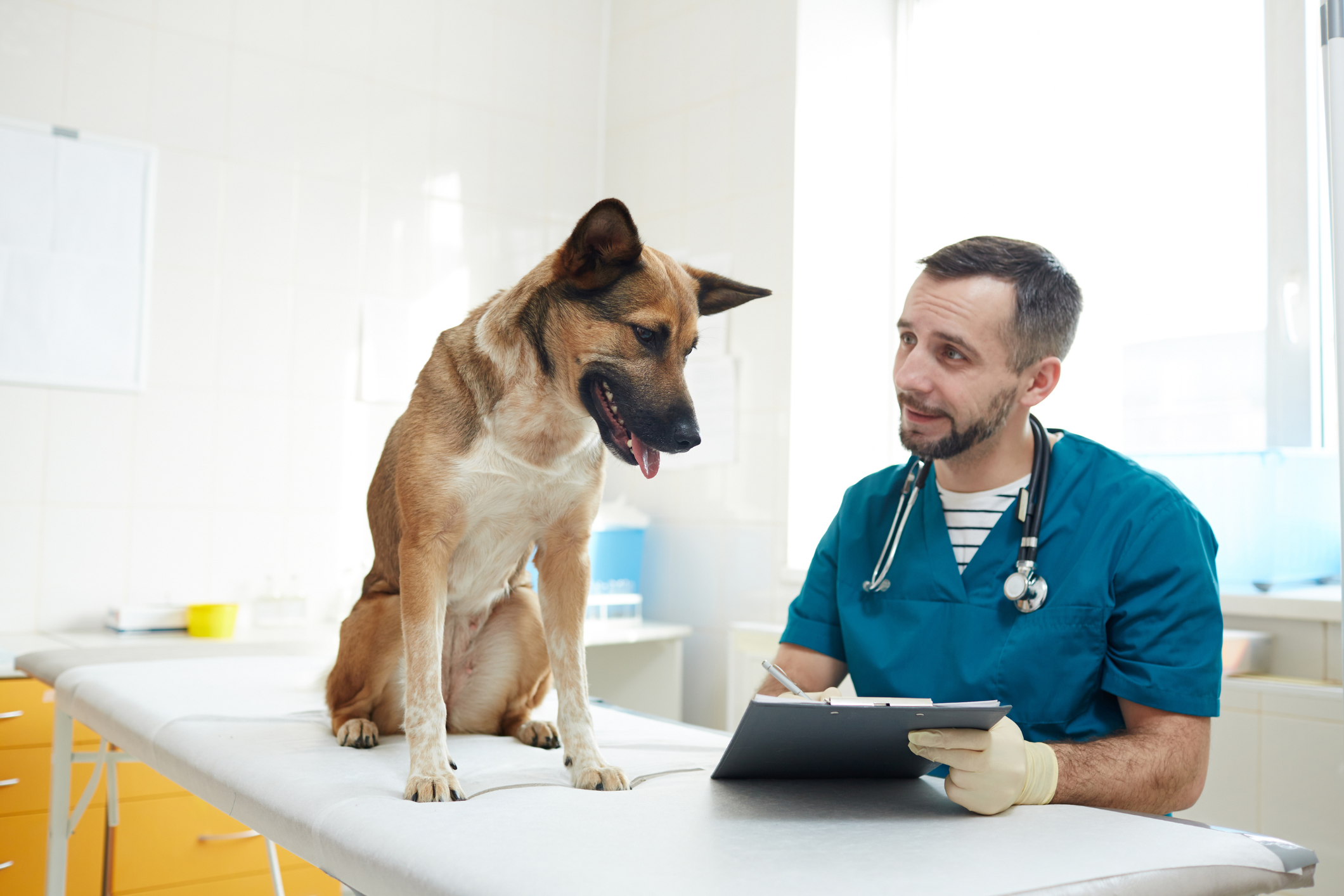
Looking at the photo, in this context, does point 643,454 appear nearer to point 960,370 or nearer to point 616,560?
point 960,370

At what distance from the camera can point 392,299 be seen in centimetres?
366

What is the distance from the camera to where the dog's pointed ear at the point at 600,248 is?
1.17 metres

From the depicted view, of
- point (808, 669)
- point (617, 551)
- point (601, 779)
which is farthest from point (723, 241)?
point (601, 779)

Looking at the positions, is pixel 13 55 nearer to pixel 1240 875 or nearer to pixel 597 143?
pixel 597 143

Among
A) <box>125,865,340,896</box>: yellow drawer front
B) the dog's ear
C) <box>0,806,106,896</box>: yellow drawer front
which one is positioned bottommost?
<box>125,865,340,896</box>: yellow drawer front

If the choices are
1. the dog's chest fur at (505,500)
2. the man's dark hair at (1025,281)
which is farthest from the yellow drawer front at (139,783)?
the man's dark hair at (1025,281)

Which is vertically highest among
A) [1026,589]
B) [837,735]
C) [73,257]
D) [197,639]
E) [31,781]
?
[73,257]

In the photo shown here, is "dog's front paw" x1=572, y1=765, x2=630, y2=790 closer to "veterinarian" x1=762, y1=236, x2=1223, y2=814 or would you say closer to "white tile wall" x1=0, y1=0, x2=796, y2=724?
"veterinarian" x1=762, y1=236, x2=1223, y2=814

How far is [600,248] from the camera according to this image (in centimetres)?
121

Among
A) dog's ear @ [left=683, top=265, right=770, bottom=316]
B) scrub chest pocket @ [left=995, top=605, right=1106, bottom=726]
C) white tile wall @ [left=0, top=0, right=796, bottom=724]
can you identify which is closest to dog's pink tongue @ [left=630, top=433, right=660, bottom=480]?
dog's ear @ [left=683, top=265, right=770, bottom=316]

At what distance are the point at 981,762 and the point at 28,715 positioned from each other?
2.26m

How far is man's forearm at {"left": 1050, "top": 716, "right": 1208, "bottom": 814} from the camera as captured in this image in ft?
3.94

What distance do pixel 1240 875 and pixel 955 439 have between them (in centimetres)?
73

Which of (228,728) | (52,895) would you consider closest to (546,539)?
(228,728)
